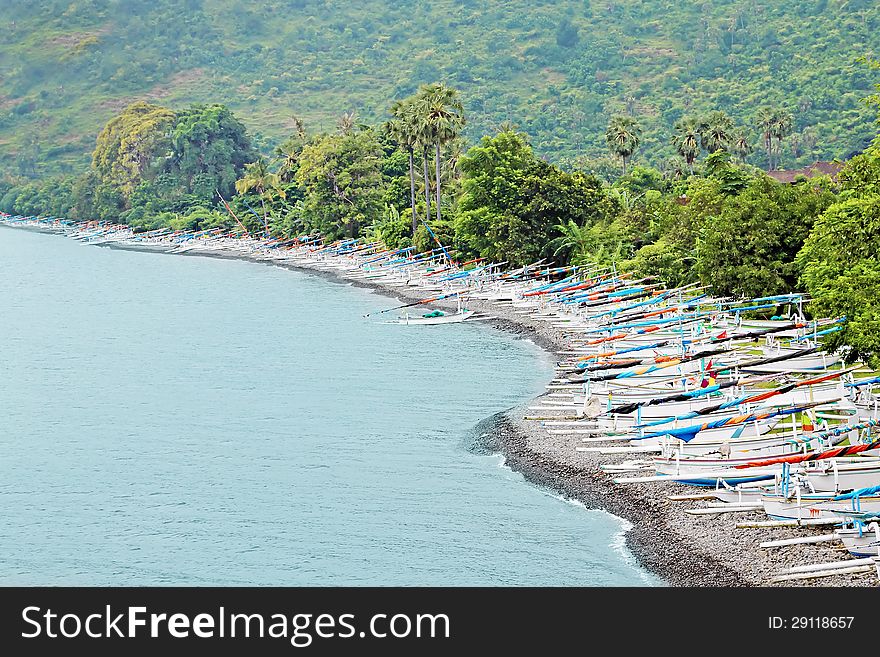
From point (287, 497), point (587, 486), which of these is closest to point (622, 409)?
point (587, 486)

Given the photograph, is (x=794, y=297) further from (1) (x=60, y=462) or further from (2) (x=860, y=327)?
(1) (x=60, y=462)

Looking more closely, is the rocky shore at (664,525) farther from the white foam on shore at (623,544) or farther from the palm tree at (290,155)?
the palm tree at (290,155)

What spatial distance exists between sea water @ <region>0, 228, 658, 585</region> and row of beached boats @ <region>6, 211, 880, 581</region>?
385 centimetres

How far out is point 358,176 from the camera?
151750 mm

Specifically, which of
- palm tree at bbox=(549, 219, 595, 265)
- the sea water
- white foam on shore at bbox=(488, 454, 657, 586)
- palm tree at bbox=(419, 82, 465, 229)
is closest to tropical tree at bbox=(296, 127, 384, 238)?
palm tree at bbox=(419, 82, 465, 229)

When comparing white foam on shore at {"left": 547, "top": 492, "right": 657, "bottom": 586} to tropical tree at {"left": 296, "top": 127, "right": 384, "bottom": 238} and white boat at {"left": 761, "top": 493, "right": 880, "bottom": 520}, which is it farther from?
tropical tree at {"left": 296, "top": 127, "right": 384, "bottom": 238}

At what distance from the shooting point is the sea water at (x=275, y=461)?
145 feet

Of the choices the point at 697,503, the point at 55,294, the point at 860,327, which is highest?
the point at 860,327

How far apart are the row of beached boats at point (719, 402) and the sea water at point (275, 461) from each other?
12.6 ft

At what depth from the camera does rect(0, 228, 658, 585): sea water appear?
145ft

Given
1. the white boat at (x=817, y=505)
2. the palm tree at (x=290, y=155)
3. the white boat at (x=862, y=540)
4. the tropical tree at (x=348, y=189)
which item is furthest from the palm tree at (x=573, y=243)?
the palm tree at (x=290, y=155)

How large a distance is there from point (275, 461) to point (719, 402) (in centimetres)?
1951

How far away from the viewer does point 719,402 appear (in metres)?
54.3
